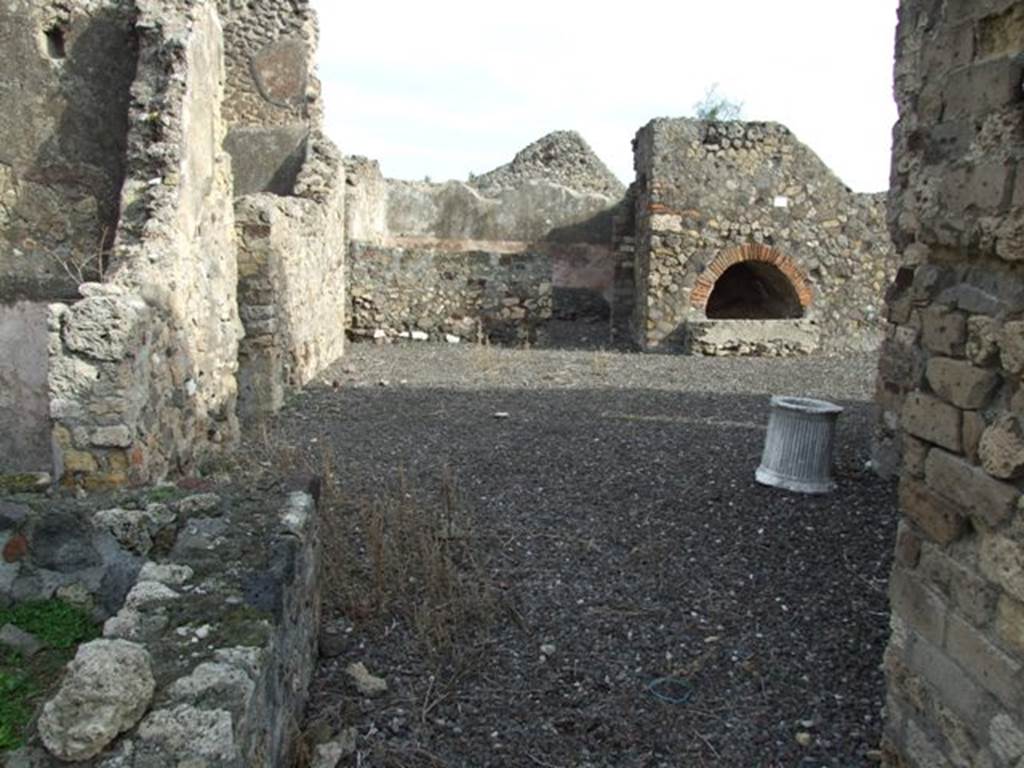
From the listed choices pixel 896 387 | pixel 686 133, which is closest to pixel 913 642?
pixel 896 387

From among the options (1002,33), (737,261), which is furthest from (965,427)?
(737,261)

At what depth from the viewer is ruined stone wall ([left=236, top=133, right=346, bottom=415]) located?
7031 mm

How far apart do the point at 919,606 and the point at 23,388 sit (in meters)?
5.59

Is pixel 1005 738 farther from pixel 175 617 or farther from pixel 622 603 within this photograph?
pixel 175 617

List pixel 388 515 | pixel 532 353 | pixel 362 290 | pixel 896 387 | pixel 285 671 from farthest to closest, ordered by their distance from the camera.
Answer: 1. pixel 362 290
2. pixel 532 353
3. pixel 896 387
4. pixel 388 515
5. pixel 285 671

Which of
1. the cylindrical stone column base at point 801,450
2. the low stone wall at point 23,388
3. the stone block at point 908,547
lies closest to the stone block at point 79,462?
the low stone wall at point 23,388

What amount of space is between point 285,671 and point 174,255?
3255 millimetres

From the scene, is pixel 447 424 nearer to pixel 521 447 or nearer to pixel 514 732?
pixel 521 447

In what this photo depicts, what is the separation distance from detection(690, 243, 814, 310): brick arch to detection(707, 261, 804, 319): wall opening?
432 mm

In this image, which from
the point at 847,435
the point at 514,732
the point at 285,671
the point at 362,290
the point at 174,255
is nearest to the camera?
the point at 285,671

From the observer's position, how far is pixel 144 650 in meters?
2.09

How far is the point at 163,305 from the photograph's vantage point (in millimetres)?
4820

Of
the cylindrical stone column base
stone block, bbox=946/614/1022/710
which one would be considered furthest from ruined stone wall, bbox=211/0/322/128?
stone block, bbox=946/614/1022/710

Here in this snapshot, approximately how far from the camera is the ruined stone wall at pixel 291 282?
277 inches
